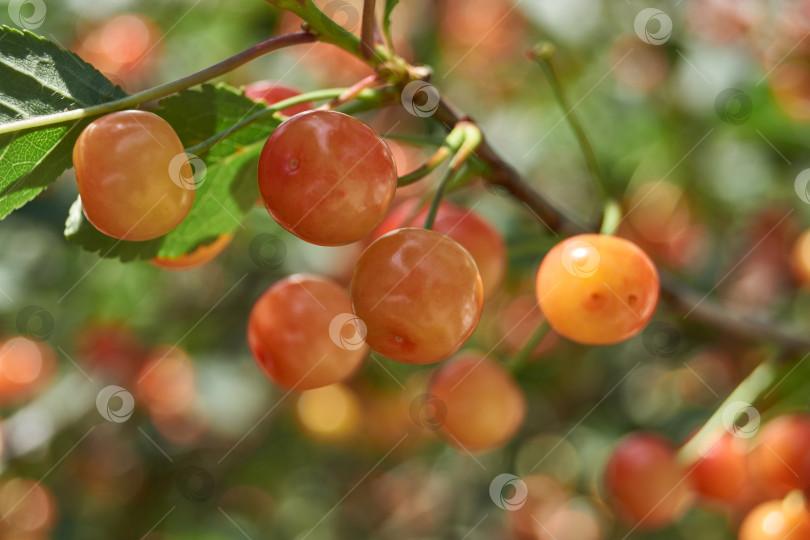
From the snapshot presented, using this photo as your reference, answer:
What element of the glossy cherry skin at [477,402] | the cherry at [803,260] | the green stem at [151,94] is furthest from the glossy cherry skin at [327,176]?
the cherry at [803,260]

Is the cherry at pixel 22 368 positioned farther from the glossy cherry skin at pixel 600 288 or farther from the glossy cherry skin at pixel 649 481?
the glossy cherry skin at pixel 600 288

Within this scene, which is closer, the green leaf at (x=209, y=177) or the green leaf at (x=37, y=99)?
the green leaf at (x=37, y=99)

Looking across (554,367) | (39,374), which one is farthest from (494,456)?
(39,374)

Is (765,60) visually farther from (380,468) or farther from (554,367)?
(380,468)

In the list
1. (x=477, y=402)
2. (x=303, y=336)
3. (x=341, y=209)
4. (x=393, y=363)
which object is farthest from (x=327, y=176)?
(x=393, y=363)

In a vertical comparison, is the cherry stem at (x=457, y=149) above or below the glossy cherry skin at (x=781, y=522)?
above

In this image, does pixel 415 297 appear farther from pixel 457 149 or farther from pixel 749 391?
pixel 749 391
